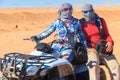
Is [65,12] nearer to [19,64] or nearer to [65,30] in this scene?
[65,30]

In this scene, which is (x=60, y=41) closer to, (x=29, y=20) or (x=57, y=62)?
(x=57, y=62)

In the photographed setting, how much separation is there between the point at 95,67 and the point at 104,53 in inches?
16.6

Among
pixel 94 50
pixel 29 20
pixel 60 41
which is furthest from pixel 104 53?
pixel 29 20

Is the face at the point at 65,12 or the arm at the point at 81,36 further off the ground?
the face at the point at 65,12

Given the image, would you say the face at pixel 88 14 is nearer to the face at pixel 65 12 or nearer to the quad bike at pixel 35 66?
the face at pixel 65 12

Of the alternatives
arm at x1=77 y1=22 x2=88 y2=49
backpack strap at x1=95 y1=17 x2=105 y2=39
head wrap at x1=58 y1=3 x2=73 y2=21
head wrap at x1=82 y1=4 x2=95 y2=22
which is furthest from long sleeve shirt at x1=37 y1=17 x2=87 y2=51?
backpack strap at x1=95 y1=17 x2=105 y2=39

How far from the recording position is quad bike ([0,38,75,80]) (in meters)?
7.56

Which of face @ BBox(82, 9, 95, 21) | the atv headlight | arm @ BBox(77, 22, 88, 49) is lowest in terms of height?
the atv headlight

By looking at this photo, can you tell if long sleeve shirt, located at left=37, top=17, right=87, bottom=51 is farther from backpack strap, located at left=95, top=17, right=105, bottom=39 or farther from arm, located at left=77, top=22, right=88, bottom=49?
backpack strap, located at left=95, top=17, right=105, bottom=39

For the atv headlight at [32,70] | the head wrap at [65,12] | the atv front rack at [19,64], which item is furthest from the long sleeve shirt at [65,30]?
the atv headlight at [32,70]

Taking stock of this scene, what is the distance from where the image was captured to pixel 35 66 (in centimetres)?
764

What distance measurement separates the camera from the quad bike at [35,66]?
7559 mm

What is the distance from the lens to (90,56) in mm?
8852

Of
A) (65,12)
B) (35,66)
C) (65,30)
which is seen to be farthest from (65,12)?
(35,66)
